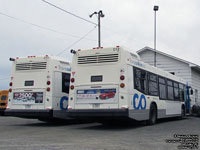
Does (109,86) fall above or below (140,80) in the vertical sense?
below

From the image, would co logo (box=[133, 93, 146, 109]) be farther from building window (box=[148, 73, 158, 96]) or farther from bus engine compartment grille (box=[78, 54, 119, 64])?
bus engine compartment grille (box=[78, 54, 119, 64])

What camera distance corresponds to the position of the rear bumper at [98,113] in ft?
35.2

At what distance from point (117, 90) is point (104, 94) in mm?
533

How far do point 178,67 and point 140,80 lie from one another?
Result: 14544mm

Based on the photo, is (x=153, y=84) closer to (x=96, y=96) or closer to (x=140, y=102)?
(x=140, y=102)

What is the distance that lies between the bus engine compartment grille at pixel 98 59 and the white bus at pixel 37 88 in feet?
6.60

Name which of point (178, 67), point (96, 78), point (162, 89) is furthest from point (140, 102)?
point (178, 67)

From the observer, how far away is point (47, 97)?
13125 millimetres

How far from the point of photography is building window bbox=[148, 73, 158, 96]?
43.9ft

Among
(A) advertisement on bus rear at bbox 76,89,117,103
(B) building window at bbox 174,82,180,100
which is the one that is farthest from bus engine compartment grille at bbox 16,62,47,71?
(B) building window at bbox 174,82,180,100

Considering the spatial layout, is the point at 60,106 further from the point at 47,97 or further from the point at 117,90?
the point at 117,90

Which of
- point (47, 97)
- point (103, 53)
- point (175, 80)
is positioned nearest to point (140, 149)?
point (103, 53)

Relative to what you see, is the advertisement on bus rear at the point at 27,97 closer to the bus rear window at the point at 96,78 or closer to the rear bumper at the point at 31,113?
the rear bumper at the point at 31,113

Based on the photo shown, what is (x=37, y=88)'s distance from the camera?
13375 millimetres
